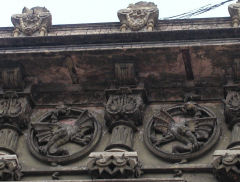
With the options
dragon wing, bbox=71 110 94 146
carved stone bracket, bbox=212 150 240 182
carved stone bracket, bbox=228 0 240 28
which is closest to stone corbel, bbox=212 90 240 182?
carved stone bracket, bbox=212 150 240 182

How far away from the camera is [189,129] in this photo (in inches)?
451

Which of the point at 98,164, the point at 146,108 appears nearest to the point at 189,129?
the point at 146,108

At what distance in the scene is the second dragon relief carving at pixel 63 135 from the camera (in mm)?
11445

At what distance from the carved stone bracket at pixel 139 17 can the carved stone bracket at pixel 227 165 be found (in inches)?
157

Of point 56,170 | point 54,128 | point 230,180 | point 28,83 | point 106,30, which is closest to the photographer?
point 230,180

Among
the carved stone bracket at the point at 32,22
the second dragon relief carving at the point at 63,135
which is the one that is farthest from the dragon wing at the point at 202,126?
the carved stone bracket at the point at 32,22

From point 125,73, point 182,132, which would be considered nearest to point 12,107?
point 125,73

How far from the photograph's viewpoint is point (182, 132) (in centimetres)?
1140

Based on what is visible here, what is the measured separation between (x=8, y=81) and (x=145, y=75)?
2.71 metres

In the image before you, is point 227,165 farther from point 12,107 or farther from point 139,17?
point 139,17

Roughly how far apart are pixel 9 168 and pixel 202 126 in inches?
139

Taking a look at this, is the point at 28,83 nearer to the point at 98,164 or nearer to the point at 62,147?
the point at 62,147

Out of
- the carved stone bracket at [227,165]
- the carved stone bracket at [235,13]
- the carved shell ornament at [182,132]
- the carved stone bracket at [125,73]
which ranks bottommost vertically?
the carved stone bracket at [227,165]

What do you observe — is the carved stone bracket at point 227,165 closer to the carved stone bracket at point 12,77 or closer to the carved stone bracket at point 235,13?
the carved stone bracket at point 235,13
